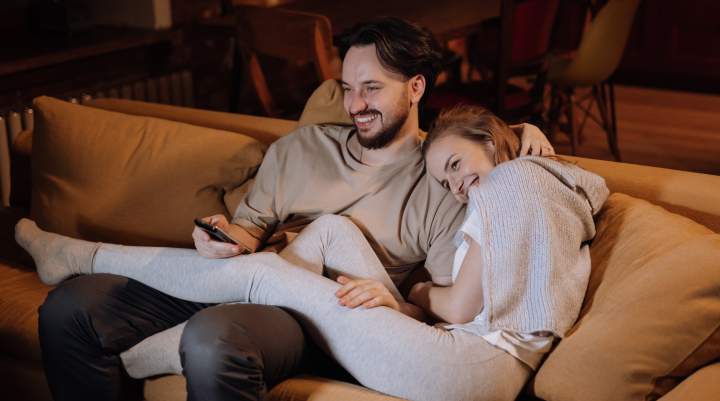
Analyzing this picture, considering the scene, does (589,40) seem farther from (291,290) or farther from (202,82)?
(291,290)

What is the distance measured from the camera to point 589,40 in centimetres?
379

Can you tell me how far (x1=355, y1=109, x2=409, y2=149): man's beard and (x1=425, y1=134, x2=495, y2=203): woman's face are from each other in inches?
6.7

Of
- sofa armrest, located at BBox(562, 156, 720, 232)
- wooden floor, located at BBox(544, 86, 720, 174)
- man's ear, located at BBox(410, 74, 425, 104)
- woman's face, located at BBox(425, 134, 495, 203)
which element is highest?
man's ear, located at BBox(410, 74, 425, 104)

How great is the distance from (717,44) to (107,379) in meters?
4.51

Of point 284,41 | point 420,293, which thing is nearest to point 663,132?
point 284,41

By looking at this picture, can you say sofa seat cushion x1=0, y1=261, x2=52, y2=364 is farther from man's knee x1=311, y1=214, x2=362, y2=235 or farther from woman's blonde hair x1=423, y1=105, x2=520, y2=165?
woman's blonde hair x1=423, y1=105, x2=520, y2=165

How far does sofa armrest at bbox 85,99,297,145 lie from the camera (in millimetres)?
2398

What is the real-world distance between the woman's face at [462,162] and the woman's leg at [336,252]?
0.75 feet

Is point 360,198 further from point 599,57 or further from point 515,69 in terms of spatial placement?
point 599,57

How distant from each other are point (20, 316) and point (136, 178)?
447mm

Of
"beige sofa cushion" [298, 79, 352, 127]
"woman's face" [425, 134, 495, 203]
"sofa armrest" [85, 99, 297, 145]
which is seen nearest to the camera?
"woman's face" [425, 134, 495, 203]

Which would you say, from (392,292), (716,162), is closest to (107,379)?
(392,292)

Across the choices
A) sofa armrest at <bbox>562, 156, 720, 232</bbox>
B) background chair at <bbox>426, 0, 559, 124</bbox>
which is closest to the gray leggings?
sofa armrest at <bbox>562, 156, 720, 232</bbox>

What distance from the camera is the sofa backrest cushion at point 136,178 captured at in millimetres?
2191
